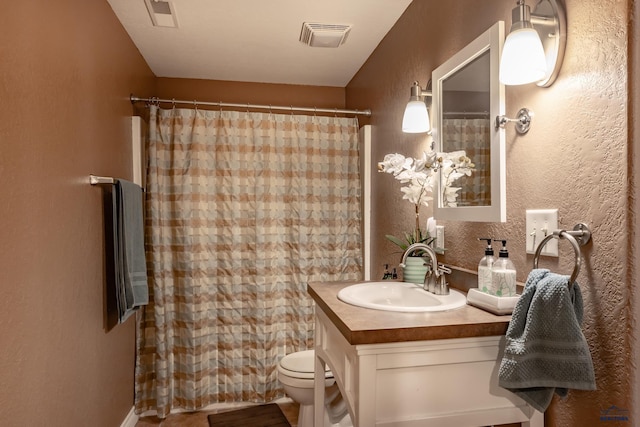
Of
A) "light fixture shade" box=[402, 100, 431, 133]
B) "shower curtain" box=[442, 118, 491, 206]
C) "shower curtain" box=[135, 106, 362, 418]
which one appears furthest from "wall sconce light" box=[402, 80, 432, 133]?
"shower curtain" box=[135, 106, 362, 418]

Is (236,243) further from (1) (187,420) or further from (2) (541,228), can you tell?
(2) (541,228)

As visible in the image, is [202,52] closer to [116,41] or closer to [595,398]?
[116,41]

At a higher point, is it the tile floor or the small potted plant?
the small potted plant

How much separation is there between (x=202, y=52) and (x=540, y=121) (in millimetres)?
2203

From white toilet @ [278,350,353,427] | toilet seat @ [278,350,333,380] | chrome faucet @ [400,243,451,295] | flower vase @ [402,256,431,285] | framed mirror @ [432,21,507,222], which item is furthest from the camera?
toilet seat @ [278,350,333,380]

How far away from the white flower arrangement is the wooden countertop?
55cm

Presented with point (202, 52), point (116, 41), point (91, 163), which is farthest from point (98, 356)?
point (202, 52)

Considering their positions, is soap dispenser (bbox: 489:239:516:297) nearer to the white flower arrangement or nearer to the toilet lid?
the white flower arrangement

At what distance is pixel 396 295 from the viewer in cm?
168

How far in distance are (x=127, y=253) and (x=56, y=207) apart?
57cm

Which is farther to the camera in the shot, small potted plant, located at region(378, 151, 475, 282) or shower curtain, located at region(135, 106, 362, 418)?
shower curtain, located at region(135, 106, 362, 418)

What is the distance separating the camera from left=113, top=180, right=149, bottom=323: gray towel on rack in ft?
6.66

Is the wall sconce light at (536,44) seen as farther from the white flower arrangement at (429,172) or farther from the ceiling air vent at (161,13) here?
the ceiling air vent at (161,13)

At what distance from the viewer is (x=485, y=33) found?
1.41 meters
